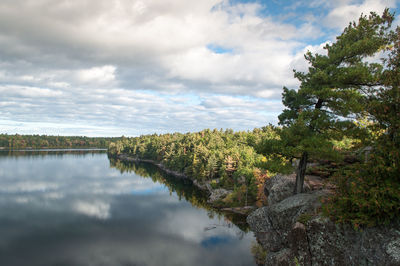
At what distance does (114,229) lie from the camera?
44938 mm

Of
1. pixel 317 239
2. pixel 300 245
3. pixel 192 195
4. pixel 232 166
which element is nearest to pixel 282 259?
pixel 300 245

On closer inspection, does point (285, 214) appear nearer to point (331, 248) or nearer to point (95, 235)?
point (331, 248)

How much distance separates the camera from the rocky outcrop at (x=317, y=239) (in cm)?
1234

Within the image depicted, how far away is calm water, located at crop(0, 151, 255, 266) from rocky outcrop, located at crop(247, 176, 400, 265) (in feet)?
46.2

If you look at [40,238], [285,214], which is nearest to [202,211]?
[40,238]

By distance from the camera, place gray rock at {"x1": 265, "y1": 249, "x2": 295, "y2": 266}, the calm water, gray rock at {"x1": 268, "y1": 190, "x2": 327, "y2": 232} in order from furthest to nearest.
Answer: the calm water → gray rock at {"x1": 268, "y1": 190, "x2": 327, "y2": 232} → gray rock at {"x1": 265, "y1": 249, "x2": 295, "y2": 266}

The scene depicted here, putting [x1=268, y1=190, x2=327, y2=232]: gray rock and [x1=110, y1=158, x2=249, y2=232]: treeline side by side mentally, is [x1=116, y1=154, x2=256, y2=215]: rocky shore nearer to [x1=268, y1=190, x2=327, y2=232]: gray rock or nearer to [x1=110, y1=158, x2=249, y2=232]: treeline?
[x1=110, y1=158, x2=249, y2=232]: treeline

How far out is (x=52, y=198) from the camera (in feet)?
217

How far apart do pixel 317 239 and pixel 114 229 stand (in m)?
39.6

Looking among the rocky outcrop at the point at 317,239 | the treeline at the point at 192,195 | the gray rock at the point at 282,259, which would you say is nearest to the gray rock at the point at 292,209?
the rocky outcrop at the point at 317,239

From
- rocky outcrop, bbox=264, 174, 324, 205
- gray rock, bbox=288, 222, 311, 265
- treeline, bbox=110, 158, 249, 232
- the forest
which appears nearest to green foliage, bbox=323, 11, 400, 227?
the forest

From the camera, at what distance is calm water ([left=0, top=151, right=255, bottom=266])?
3372 cm

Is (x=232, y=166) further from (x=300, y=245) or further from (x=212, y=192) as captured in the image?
(x=300, y=245)

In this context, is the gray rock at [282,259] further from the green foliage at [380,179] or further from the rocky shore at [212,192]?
the rocky shore at [212,192]
